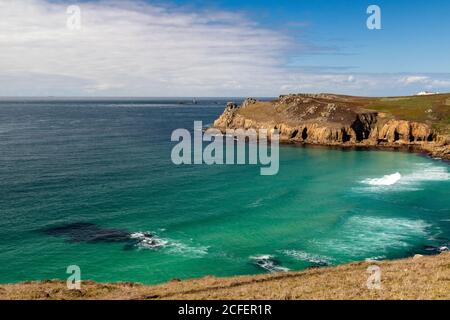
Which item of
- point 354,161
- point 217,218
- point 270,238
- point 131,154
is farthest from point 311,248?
point 131,154

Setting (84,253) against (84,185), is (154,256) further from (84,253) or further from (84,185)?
(84,185)

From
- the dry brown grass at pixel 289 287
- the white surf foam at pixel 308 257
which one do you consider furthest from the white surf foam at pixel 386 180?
the dry brown grass at pixel 289 287

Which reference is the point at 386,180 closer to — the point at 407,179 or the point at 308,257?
the point at 407,179

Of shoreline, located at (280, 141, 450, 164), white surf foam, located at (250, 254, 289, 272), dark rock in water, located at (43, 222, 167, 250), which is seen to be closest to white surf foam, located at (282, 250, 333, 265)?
white surf foam, located at (250, 254, 289, 272)

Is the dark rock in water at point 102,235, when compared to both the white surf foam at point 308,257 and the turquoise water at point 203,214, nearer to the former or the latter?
the turquoise water at point 203,214

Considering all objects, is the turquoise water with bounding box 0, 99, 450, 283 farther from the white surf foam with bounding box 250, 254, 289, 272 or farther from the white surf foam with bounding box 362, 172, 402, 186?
the white surf foam with bounding box 362, 172, 402, 186

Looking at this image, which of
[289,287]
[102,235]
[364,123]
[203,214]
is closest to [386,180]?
[203,214]
